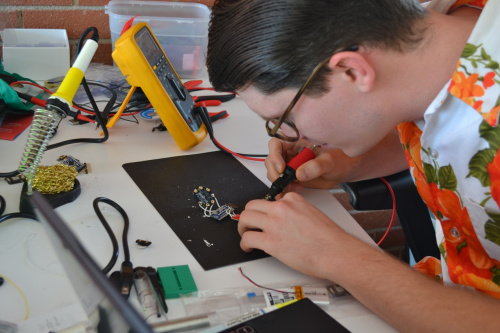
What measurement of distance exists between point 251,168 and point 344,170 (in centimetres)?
18

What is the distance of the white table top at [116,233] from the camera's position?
2.20ft

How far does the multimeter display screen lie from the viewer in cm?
106

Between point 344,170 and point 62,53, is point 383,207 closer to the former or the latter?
point 344,170

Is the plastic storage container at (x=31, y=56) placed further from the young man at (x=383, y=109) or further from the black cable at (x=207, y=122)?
the young man at (x=383, y=109)

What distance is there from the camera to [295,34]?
710mm

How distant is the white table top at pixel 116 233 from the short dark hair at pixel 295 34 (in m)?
0.26

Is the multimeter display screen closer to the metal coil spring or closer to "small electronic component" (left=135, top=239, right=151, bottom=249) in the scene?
the metal coil spring

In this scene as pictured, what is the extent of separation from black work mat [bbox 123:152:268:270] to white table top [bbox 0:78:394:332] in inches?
0.6

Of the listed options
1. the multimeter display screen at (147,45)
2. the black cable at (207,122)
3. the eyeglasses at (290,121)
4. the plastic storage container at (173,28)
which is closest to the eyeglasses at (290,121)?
the eyeglasses at (290,121)

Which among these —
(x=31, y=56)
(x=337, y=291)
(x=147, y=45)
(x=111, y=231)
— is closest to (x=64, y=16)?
Answer: (x=31, y=56)

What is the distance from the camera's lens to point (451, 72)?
0.79 m

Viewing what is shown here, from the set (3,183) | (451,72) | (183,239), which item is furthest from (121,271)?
(451,72)

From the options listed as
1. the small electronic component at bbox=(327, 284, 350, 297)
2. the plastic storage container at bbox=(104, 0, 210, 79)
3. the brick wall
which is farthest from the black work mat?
the brick wall

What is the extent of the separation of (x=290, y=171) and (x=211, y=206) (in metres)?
0.16
